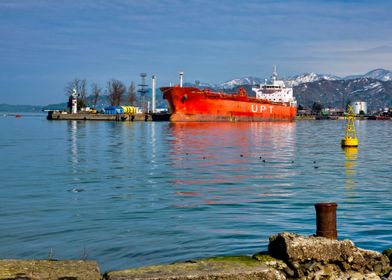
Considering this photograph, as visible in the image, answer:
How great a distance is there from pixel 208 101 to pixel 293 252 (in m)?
94.6

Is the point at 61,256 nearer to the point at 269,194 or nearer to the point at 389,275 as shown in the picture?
the point at 389,275

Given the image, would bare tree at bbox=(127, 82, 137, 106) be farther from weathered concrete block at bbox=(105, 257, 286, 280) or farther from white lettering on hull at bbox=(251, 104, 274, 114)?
weathered concrete block at bbox=(105, 257, 286, 280)

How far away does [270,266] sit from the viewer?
788 centimetres

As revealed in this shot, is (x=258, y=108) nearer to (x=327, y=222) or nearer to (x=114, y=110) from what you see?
(x=114, y=110)

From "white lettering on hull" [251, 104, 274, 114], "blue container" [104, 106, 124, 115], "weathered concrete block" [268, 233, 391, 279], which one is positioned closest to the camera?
"weathered concrete block" [268, 233, 391, 279]

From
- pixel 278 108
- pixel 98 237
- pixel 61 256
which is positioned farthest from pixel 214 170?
pixel 278 108

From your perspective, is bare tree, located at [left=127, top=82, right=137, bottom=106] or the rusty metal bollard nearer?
the rusty metal bollard

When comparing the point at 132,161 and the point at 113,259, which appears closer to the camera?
the point at 113,259

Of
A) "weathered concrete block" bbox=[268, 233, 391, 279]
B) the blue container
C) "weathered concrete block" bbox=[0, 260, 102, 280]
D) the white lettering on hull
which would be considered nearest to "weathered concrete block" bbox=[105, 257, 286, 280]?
"weathered concrete block" bbox=[0, 260, 102, 280]

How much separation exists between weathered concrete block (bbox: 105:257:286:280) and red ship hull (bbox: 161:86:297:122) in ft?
301

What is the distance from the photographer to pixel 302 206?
1728 cm

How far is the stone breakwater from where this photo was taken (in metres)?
7.02

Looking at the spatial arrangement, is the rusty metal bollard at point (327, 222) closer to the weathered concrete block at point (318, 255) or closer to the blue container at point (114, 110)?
the weathered concrete block at point (318, 255)

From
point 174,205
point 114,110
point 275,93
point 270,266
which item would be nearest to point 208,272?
point 270,266
